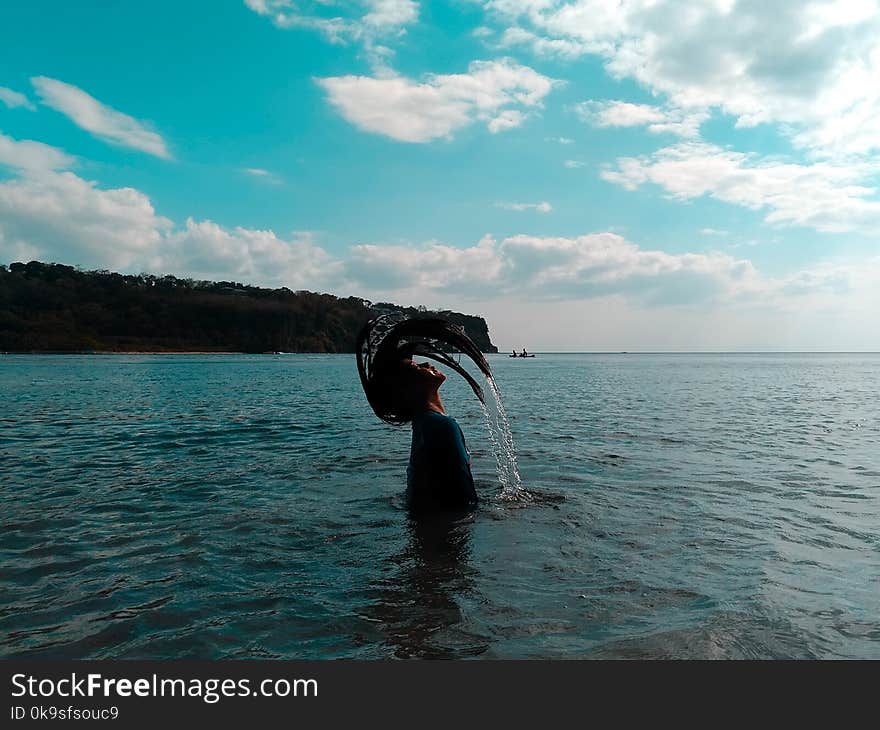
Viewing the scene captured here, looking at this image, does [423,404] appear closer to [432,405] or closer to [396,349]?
[432,405]

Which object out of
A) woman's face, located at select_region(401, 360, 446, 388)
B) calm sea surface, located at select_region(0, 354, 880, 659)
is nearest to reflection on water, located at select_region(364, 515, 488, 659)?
calm sea surface, located at select_region(0, 354, 880, 659)

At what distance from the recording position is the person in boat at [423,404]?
10.0 metres

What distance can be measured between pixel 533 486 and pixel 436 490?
3.48 m

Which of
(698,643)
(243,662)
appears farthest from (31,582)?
(698,643)

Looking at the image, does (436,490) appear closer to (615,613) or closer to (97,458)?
(615,613)

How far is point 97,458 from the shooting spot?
16375mm

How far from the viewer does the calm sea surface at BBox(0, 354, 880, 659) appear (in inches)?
232

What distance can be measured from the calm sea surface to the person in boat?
0.60 meters

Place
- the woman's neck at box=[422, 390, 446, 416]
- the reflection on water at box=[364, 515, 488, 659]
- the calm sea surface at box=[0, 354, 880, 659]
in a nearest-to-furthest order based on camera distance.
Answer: the reflection on water at box=[364, 515, 488, 659], the calm sea surface at box=[0, 354, 880, 659], the woman's neck at box=[422, 390, 446, 416]

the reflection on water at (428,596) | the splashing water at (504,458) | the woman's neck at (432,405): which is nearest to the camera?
the reflection on water at (428,596)

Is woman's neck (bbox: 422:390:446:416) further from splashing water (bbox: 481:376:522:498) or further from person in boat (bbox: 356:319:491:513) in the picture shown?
splashing water (bbox: 481:376:522:498)

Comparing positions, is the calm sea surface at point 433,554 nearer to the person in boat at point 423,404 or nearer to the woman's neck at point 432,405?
the person in boat at point 423,404

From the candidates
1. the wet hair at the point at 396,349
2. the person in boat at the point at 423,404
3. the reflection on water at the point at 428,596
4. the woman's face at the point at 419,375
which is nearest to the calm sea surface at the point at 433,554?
the reflection on water at the point at 428,596

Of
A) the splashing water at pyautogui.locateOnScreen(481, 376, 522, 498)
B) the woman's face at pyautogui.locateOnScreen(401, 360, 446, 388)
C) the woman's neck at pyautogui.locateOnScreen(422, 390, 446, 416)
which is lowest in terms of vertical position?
the splashing water at pyautogui.locateOnScreen(481, 376, 522, 498)
